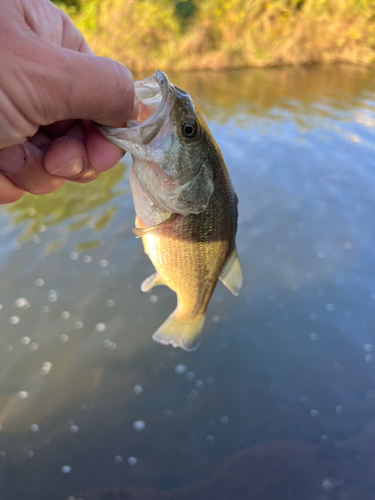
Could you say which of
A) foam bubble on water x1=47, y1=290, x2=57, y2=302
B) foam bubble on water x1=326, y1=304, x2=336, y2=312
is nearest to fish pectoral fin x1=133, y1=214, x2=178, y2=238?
foam bubble on water x1=47, y1=290, x2=57, y2=302

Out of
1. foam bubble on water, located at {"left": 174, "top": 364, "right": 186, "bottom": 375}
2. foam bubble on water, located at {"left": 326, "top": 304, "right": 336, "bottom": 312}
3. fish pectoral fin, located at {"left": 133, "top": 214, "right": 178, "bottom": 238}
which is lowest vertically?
foam bubble on water, located at {"left": 174, "top": 364, "right": 186, "bottom": 375}

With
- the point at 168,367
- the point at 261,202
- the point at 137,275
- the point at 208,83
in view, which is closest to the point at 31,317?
the point at 137,275

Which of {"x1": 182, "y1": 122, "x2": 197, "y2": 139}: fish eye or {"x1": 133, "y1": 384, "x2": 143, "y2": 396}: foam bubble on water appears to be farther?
{"x1": 133, "y1": 384, "x2": 143, "y2": 396}: foam bubble on water

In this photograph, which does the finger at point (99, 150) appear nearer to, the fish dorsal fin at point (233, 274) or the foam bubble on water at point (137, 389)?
the fish dorsal fin at point (233, 274)

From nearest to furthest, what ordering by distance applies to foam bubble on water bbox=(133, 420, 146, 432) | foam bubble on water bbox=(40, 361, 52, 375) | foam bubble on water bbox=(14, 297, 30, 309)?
foam bubble on water bbox=(133, 420, 146, 432)
foam bubble on water bbox=(40, 361, 52, 375)
foam bubble on water bbox=(14, 297, 30, 309)

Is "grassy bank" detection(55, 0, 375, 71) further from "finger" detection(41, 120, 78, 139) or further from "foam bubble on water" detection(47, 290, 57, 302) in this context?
"finger" detection(41, 120, 78, 139)

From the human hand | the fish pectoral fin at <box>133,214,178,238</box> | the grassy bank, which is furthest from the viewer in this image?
the grassy bank

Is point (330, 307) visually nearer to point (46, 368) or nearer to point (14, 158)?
point (46, 368)
